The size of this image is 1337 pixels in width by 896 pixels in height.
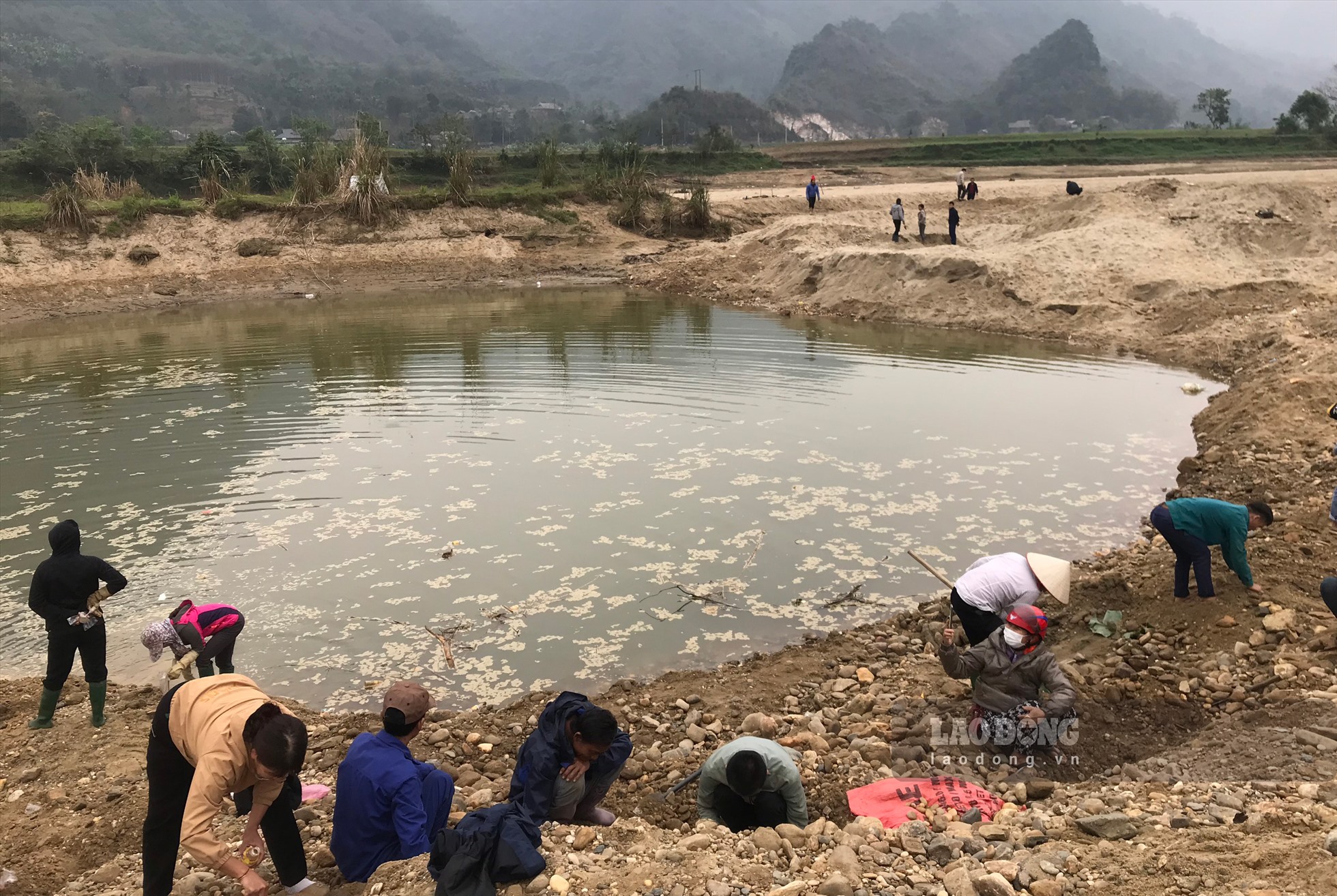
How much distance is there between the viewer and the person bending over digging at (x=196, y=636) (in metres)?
5.59

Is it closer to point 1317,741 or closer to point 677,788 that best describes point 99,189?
point 677,788

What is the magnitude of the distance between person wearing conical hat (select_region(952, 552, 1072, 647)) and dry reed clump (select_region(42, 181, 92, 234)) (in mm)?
27942

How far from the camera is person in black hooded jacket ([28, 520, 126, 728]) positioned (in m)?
5.63

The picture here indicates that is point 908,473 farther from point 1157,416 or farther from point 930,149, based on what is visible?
point 930,149

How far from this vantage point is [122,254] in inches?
1008

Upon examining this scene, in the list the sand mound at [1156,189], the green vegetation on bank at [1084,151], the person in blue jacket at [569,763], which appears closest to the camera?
the person in blue jacket at [569,763]

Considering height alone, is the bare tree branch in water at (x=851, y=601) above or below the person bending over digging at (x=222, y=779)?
below

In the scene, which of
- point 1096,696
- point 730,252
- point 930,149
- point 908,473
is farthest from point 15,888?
point 930,149

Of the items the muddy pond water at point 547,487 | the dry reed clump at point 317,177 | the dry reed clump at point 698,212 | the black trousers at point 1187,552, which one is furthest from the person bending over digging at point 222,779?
the dry reed clump at point 317,177

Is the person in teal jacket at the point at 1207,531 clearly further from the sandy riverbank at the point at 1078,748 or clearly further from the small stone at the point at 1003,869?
the small stone at the point at 1003,869

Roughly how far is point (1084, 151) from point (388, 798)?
2019 inches

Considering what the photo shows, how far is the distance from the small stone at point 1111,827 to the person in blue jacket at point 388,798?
9.31 ft

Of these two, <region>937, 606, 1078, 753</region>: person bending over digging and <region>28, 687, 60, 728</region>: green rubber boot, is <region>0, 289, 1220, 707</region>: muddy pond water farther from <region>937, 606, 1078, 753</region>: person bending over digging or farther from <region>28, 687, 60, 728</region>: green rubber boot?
<region>937, 606, 1078, 753</region>: person bending over digging

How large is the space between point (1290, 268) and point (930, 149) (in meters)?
32.6
